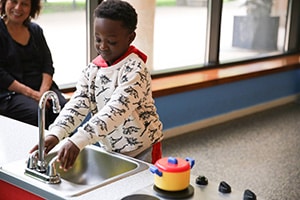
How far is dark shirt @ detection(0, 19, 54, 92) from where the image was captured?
272cm

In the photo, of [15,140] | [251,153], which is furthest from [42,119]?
[251,153]

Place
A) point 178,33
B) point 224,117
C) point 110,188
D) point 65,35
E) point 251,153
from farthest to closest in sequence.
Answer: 1. point 224,117
2. point 178,33
3. point 251,153
4. point 65,35
5. point 110,188

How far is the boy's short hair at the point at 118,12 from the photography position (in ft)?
5.18

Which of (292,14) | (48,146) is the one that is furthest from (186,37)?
(48,146)

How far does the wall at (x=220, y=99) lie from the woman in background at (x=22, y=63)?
1.20 meters

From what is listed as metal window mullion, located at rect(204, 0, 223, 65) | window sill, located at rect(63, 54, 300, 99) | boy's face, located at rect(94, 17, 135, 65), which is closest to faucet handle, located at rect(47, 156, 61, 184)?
boy's face, located at rect(94, 17, 135, 65)

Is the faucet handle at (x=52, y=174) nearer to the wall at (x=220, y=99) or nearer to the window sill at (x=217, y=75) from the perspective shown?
the window sill at (x=217, y=75)

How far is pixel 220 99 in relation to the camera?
173 inches

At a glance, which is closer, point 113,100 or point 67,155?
point 67,155

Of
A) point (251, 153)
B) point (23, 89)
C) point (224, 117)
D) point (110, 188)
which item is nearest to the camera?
point (110, 188)

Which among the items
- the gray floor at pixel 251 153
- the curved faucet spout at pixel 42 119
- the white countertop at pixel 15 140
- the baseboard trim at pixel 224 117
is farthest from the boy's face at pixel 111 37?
the baseboard trim at pixel 224 117

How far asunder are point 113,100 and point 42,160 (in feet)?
0.97

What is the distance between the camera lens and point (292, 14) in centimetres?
546

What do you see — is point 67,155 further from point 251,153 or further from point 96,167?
point 251,153
